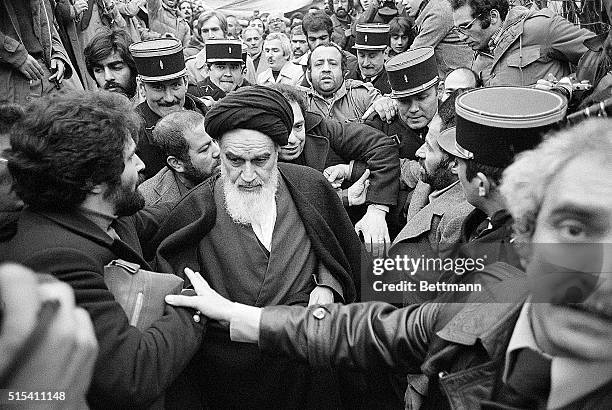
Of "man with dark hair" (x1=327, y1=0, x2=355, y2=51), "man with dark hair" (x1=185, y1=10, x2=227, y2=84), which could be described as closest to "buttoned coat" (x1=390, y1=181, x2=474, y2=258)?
"man with dark hair" (x1=185, y1=10, x2=227, y2=84)

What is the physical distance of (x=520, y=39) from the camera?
202 inches

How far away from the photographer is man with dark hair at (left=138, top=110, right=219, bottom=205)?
3721 millimetres

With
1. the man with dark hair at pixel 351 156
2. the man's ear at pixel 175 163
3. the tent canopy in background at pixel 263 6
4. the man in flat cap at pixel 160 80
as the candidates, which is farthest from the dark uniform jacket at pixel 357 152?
the tent canopy in background at pixel 263 6

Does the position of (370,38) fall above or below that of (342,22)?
above

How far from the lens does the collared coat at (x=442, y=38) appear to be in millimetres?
7145

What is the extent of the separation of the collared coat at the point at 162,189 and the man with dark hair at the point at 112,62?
70.2 inches

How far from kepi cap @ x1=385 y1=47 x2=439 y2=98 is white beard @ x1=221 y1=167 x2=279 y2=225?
1.77m

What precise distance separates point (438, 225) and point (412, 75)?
1.87 meters

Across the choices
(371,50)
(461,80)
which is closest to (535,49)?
(461,80)

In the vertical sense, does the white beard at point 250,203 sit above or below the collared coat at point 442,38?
above

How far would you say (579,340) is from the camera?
55.6 inches

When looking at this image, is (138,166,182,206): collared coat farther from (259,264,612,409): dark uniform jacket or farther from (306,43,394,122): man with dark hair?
(306,43,394,122): man with dark hair

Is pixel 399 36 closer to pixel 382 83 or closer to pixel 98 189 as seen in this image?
pixel 382 83

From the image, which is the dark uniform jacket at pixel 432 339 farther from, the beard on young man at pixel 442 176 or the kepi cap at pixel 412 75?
the kepi cap at pixel 412 75
